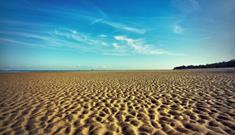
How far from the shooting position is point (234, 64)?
69.1 m

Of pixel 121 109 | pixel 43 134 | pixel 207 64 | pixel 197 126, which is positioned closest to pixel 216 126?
pixel 197 126

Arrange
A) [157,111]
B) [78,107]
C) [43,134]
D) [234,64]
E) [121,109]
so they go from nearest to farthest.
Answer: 1. [43,134]
2. [157,111]
3. [121,109]
4. [78,107]
5. [234,64]

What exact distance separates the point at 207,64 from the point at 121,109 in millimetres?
99219

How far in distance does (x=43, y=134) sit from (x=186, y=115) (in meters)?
4.23

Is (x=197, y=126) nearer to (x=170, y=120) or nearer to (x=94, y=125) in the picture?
(x=170, y=120)

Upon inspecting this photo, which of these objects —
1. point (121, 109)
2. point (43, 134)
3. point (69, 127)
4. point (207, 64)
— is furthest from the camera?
point (207, 64)

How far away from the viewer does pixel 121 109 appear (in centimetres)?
A: 564

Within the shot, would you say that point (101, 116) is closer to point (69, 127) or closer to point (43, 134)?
point (69, 127)

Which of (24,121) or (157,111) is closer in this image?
(24,121)

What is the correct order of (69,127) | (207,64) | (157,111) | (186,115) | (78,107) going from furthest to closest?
(207,64)
(78,107)
(157,111)
(186,115)
(69,127)

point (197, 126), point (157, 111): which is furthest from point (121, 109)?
point (197, 126)

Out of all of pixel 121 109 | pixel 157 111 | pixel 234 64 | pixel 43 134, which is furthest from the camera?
pixel 234 64

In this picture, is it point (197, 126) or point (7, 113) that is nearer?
point (197, 126)

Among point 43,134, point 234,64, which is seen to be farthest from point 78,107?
point 234,64
